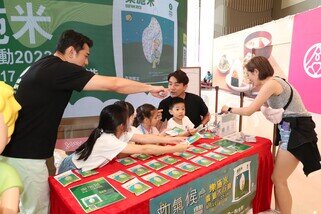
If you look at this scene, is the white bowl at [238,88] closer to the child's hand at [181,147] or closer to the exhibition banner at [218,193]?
the exhibition banner at [218,193]

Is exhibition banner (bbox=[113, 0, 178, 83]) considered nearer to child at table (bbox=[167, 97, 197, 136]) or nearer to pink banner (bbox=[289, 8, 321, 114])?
child at table (bbox=[167, 97, 197, 136])

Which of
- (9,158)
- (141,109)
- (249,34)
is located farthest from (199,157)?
(249,34)

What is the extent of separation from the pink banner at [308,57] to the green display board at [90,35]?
9.27ft

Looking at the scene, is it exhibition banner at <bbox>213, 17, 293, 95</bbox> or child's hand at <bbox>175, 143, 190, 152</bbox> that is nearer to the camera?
child's hand at <bbox>175, 143, 190, 152</bbox>

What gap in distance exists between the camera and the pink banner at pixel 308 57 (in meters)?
4.62

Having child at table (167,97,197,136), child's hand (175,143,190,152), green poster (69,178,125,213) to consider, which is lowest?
green poster (69,178,125,213)

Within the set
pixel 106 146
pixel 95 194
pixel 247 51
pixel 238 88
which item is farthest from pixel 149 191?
pixel 238 88

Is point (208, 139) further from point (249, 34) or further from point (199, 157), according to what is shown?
point (249, 34)

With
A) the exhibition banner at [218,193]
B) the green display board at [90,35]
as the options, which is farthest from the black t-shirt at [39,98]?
the green display board at [90,35]

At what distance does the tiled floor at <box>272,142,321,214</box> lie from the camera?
224 centimetres

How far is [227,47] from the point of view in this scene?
8.57m

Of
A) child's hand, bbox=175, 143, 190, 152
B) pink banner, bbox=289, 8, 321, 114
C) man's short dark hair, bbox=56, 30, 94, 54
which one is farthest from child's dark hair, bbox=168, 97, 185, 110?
pink banner, bbox=289, 8, 321, 114

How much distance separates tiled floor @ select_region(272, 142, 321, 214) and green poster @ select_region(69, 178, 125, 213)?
1.77m

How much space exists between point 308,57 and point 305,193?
10.7ft
